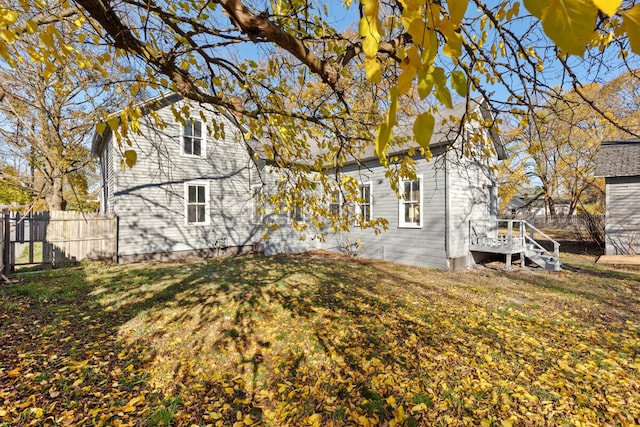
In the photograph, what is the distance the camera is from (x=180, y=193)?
1106 centimetres

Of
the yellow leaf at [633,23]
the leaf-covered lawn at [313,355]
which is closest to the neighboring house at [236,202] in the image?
the leaf-covered lawn at [313,355]

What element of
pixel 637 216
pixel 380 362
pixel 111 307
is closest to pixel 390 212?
pixel 380 362

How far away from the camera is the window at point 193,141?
36.9ft

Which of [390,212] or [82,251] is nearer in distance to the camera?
[82,251]

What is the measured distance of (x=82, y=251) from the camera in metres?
9.42

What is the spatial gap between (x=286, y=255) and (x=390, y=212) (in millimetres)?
4377

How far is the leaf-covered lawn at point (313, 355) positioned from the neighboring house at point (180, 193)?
156 inches

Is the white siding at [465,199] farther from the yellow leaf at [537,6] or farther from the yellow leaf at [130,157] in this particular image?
the yellow leaf at [537,6]

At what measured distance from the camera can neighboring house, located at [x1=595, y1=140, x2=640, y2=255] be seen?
10734mm

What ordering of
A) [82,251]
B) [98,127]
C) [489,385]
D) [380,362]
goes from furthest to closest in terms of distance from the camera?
[82,251] → [380,362] → [489,385] → [98,127]

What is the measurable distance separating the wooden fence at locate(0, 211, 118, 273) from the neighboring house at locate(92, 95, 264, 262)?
1.39ft

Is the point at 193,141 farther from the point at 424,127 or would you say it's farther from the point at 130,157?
the point at 424,127

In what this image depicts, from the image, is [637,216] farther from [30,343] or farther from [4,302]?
[4,302]

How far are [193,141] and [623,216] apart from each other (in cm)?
1653
